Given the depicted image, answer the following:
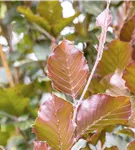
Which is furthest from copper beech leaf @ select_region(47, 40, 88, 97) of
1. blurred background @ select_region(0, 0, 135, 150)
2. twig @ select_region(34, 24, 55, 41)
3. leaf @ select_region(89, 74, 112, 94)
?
twig @ select_region(34, 24, 55, 41)

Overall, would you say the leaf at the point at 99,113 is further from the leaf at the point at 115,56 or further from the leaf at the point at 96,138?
the leaf at the point at 115,56

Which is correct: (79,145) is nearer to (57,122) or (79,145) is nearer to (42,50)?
(57,122)

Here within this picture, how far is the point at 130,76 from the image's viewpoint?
1.71ft

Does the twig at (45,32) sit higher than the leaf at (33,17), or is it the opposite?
the leaf at (33,17)

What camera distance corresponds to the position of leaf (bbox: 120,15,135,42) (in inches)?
27.4

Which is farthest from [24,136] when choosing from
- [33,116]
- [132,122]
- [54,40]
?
[132,122]

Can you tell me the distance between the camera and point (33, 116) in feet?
3.44

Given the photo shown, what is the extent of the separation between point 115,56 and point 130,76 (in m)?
0.14

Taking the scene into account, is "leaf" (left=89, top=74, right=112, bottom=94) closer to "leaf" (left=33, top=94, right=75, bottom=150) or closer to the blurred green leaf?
"leaf" (left=33, top=94, right=75, bottom=150)

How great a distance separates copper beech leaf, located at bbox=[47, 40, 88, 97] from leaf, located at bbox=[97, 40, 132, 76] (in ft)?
0.58

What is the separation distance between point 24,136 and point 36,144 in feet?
2.25

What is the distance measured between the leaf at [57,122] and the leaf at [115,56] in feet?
0.82

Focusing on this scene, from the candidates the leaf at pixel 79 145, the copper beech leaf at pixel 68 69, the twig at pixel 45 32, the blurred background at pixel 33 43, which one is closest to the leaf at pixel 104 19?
the copper beech leaf at pixel 68 69

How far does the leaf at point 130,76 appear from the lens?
51 centimetres
